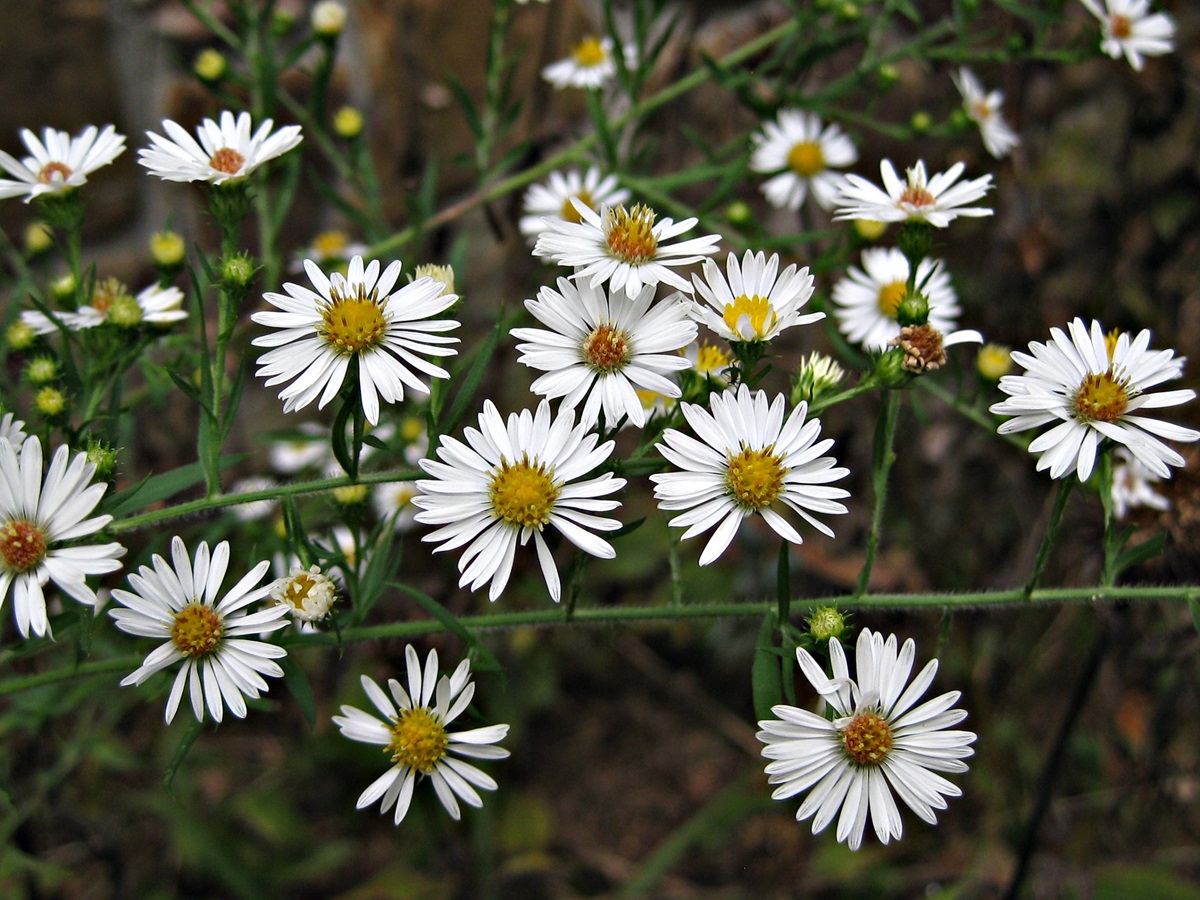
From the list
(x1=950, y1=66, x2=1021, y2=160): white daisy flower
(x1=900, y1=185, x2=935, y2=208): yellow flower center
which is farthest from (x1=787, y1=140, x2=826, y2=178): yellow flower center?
(x1=900, y1=185, x2=935, y2=208): yellow flower center

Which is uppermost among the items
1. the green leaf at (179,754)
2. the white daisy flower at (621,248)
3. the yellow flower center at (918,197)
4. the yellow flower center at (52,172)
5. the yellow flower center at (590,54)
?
the yellow flower center at (590,54)

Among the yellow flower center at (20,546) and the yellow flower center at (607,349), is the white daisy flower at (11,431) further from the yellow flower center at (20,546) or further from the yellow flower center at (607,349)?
the yellow flower center at (607,349)

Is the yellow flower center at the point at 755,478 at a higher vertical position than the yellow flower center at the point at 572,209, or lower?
lower

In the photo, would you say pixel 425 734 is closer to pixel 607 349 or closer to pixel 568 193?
pixel 607 349

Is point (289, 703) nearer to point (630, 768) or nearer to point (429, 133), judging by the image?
point (630, 768)

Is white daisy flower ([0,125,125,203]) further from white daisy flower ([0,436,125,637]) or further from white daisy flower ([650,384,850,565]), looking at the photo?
white daisy flower ([650,384,850,565])

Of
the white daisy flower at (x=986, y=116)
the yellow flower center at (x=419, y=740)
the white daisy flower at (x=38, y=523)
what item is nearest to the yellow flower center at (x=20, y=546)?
the white daisy flower at (x=38, y=523)

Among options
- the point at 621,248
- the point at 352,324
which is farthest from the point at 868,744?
the point at 352,324
